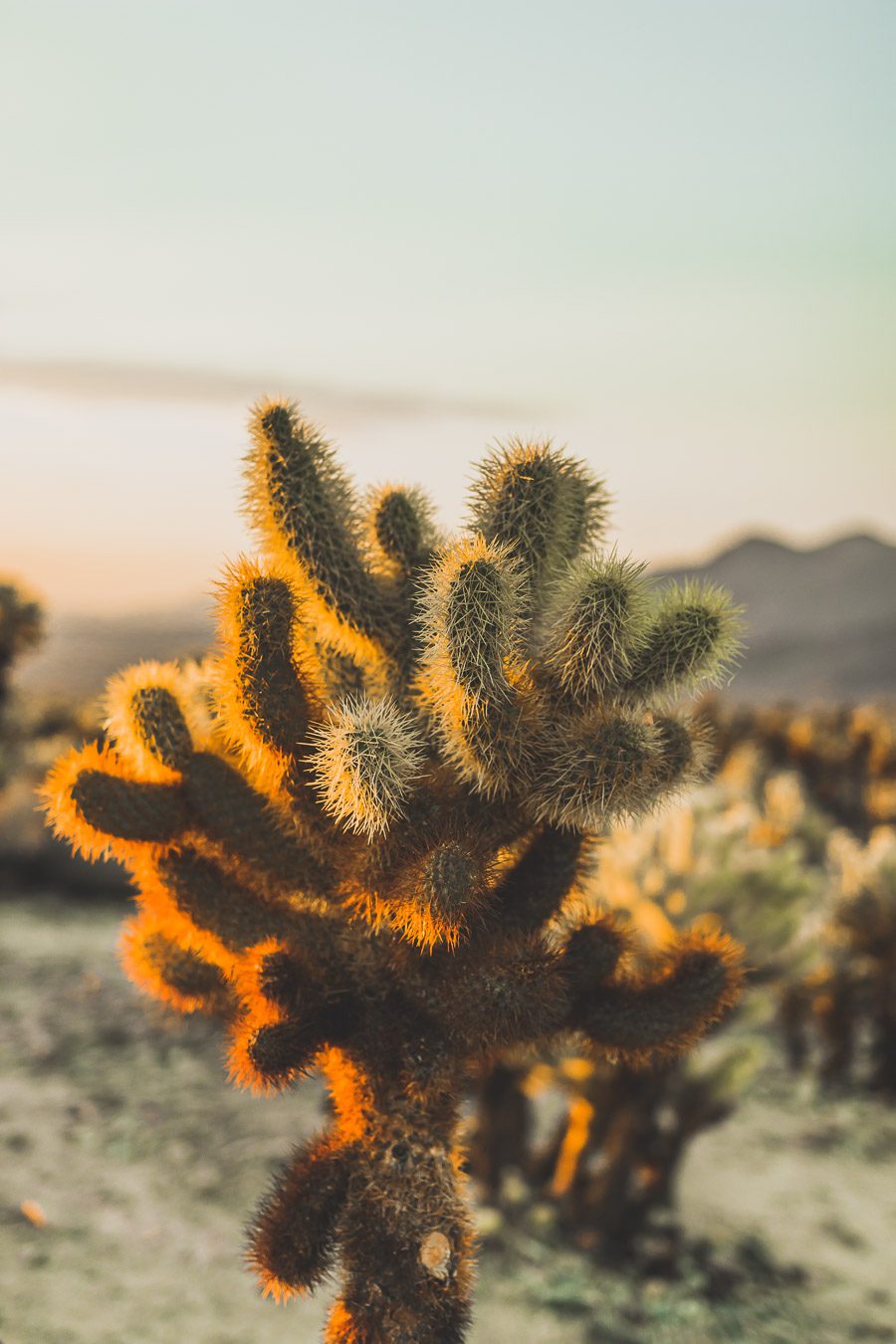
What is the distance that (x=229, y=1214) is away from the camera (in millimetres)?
5090

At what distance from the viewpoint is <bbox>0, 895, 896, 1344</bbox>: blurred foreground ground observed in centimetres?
434

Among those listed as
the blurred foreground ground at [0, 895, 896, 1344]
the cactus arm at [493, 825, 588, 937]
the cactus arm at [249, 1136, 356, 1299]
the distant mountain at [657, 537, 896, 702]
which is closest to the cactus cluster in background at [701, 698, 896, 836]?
the blurred foreground ground at [0, 895, 896, 1344]

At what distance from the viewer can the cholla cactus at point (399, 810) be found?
2.21 metres

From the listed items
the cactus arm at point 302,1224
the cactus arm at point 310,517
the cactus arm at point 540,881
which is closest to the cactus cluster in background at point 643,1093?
the cactus arm at point 540,881

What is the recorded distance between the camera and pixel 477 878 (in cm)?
214

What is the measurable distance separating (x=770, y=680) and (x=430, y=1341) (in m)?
63.9

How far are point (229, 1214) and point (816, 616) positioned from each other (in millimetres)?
81693

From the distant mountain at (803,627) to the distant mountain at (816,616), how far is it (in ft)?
0.26

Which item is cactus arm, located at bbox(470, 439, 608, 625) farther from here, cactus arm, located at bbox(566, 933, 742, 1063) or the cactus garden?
cactus arm, located at bbox(566, 933, 742, 1063)

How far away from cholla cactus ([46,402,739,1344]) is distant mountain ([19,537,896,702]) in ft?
91.7

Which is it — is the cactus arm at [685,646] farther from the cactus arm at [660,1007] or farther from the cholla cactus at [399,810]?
the cactus arm at [660,1007]

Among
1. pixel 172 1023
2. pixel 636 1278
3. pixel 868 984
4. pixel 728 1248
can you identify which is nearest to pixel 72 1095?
pixel 172 1023

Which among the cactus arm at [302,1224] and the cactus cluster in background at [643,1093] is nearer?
the cactus arm at [302,1224]

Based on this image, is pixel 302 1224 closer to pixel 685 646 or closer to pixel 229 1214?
pixel 685 646
